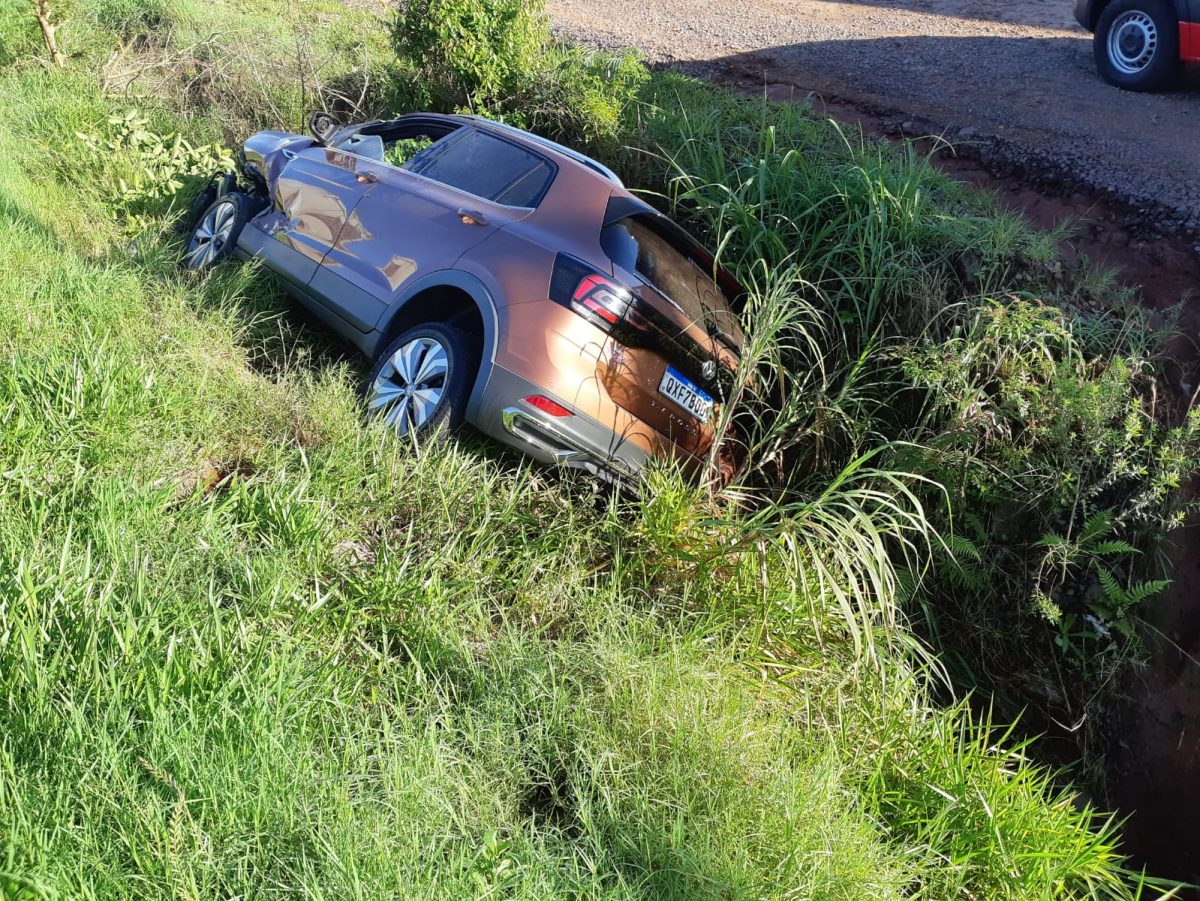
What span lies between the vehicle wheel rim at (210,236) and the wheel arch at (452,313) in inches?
75.4

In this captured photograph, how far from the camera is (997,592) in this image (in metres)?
5.43

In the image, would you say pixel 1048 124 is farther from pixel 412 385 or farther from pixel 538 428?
pixel 412 385

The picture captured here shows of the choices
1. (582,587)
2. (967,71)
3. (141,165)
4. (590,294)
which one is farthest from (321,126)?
(967,71)

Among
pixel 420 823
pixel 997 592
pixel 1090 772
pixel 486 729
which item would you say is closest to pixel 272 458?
pixel 486 729

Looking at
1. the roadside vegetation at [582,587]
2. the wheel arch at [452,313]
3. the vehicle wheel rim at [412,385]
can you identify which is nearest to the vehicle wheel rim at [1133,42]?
the roadside vegetation at [582,587]

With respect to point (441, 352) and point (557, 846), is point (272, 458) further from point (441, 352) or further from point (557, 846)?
point (557, 846)

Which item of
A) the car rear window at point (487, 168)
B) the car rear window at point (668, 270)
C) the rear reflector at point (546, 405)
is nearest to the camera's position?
the rear reflector at point (546, 405)

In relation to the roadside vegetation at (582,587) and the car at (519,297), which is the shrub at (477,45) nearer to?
the roadside vegetation at (582,587)

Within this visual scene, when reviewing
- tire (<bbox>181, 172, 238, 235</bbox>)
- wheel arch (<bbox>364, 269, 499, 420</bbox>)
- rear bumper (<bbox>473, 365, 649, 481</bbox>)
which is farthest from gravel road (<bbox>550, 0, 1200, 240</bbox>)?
tire (<bbox>181, 172, 238, 235</bbox>)

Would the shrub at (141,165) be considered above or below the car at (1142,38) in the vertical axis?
below

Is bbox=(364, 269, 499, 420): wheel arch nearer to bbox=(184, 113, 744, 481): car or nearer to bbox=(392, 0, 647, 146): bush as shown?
bbox=(184, 113, 744, 481): car

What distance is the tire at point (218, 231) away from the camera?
655 cm

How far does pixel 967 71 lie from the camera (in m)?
9.96

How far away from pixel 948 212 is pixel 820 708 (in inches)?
161
